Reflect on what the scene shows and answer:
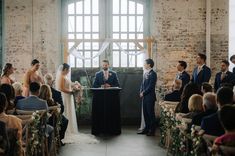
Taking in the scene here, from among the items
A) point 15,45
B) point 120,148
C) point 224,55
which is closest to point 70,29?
point 15,45

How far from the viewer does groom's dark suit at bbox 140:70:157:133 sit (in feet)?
37.8

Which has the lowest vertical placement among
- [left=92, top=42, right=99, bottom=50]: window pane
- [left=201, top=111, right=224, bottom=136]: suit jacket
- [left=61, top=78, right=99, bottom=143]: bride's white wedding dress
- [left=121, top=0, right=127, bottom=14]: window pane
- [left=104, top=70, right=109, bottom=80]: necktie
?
[left=61, top=78, right=99, bottom=143]: bride's white wedding dress

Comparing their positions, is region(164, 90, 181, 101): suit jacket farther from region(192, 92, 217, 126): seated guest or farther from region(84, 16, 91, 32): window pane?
region(84, 16, 91, 32): window pane

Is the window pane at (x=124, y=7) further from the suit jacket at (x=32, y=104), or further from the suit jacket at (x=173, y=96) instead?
the suit jacket at (x=32, y=104)

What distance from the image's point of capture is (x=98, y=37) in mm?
14430

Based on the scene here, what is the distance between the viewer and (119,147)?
966cm

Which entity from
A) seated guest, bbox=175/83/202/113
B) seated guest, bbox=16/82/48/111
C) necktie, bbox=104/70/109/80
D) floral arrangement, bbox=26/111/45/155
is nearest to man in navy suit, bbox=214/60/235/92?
necktie, bbox=104/70/109/80

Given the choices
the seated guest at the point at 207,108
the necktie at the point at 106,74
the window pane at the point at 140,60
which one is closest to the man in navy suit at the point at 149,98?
the necktie at the point at 106,74

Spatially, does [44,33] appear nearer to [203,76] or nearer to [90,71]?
[90,71]

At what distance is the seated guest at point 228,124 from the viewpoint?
435 centimetres

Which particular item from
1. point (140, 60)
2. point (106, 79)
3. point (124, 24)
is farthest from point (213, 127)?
point (124, 24)

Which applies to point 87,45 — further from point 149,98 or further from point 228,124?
point 228,124

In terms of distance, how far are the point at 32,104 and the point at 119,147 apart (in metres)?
2.63

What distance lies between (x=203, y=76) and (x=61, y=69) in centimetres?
345
